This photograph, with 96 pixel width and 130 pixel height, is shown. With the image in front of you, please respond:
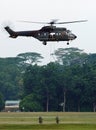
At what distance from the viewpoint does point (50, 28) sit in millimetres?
94562

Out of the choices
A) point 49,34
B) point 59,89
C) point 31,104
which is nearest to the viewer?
point 49,34

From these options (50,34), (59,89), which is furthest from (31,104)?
(50,34)

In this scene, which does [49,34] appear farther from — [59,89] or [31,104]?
[59,89]

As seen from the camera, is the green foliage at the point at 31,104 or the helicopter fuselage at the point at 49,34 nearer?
the helicopter fuselage at the point at 49,34

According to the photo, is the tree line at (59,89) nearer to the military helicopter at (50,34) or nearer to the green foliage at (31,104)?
the green foliage at (31,104)

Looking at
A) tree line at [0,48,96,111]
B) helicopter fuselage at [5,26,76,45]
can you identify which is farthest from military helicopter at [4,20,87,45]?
tree line at [0,48,96,111]

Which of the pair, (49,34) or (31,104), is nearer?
(49,34)

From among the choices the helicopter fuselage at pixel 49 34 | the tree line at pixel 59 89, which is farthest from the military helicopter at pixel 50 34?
the tree line at pixel 59 89

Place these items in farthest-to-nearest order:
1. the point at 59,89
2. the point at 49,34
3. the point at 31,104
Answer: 1. the point at 59,89
2. the point at 31,104
3. the point at 49,34

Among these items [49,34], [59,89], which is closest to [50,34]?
[49,34]

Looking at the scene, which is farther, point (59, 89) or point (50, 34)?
point (59, 89)

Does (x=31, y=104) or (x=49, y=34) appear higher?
(x=31, y=104)

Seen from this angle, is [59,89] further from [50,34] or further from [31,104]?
[50,34]

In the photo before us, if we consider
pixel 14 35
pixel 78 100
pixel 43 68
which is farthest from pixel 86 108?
pixel 14 35
